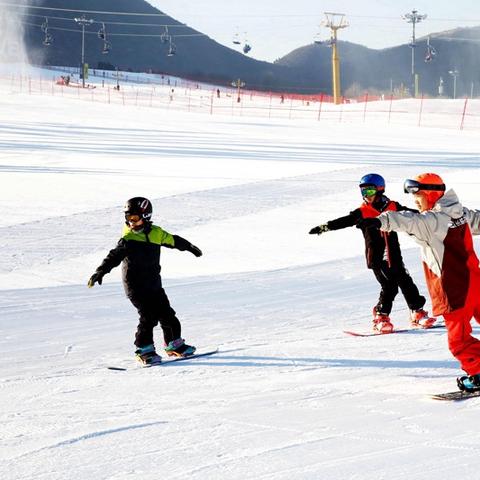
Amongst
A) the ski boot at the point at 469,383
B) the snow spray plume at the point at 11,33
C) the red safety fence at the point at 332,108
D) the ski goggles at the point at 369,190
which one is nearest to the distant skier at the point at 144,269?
the ski goggles at the point at 369,190

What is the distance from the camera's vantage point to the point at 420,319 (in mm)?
7754

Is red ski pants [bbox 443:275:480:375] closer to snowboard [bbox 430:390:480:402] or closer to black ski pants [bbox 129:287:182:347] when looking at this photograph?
snowboard [bbox 430:390:480:402]

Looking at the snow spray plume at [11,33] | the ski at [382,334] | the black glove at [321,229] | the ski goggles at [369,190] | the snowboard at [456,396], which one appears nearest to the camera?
the snowboard at [456,396]

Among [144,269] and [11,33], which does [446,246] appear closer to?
[144,269]

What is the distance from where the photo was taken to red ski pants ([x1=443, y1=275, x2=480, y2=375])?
5168 mm

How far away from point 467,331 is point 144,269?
2.40 m

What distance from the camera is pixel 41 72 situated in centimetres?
9875

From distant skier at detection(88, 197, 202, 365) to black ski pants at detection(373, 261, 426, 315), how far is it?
1749 millimetres

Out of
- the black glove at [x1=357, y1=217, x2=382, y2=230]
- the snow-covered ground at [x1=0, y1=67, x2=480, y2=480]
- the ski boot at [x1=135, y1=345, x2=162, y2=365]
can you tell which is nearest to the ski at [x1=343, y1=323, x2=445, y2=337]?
the snow-covered ground at [x1=0, y1=67, x2=480, y2=480]

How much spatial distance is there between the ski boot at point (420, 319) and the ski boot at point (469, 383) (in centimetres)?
233

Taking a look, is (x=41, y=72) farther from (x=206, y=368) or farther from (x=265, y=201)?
(x=206, y=368)

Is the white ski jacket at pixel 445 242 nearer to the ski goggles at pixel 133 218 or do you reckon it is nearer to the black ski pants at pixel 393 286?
the ski goggles at pixel 133 218

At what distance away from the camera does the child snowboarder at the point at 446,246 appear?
510cm

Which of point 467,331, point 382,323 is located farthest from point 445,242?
point 382,323
